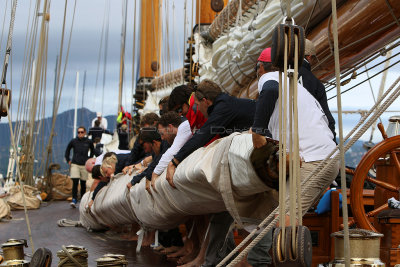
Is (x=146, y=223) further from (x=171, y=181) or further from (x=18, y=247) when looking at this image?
(x=18, y=247)

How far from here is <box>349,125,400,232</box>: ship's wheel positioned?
3826mm

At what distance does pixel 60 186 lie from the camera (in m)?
15.1

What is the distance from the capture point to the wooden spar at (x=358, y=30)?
4.13 m

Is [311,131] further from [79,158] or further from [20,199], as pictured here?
[79,158]

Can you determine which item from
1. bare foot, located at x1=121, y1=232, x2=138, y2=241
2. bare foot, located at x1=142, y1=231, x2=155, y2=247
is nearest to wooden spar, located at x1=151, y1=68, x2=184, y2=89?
bare foot, located at x1=121, y1=232, x2=138, y2=241

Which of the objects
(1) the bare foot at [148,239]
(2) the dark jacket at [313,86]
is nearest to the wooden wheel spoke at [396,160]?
(2) the dark jacket at [313,86]

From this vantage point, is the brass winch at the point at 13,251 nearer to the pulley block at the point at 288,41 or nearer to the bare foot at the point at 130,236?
the pulley block at the point at 288,41

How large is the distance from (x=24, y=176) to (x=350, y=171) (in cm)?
1105

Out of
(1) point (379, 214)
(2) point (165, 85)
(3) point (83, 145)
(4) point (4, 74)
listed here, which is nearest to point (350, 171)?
(1) point (379, 214)

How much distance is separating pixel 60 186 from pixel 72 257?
11.7 meters

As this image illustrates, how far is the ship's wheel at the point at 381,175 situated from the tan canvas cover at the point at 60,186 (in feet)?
38.2

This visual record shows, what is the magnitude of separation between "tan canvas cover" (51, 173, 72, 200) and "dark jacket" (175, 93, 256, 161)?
10.7 m

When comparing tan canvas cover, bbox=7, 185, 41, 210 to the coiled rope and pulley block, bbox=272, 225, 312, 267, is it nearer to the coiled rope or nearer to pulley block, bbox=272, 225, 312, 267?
the coiled rope

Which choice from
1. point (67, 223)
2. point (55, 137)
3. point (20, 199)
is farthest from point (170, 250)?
point (55, 137)
